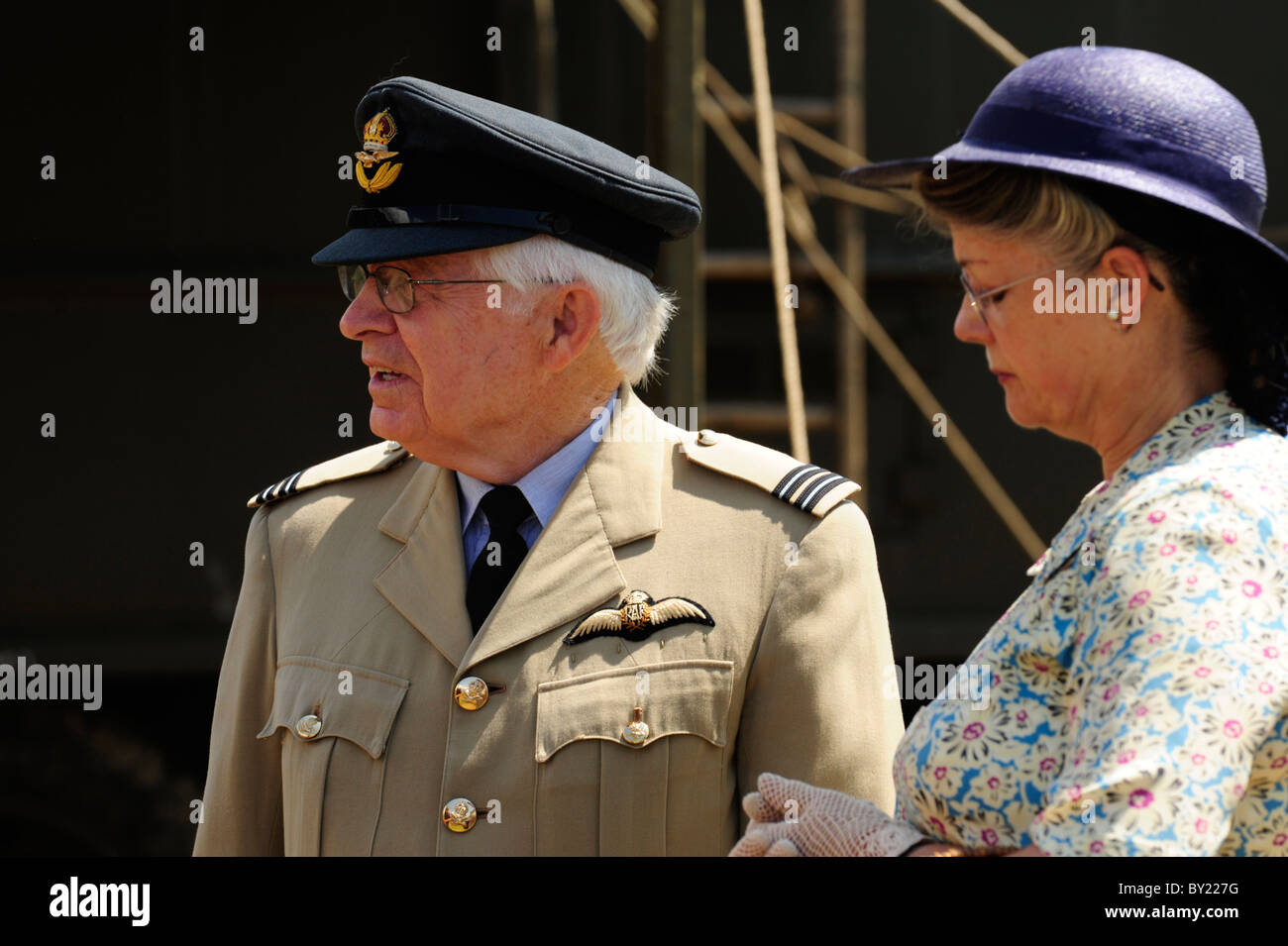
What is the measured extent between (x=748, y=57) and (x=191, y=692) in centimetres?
308

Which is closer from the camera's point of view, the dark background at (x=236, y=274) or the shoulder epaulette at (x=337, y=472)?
the shoulder epaulette at (x=337, y=472)

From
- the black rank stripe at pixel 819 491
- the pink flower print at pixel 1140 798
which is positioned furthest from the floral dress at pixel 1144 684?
the black rank stripe at pixel 819 491

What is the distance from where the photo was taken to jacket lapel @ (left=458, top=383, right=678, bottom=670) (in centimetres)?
183

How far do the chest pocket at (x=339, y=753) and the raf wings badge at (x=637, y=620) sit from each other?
24cm

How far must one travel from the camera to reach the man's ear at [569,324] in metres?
1.89

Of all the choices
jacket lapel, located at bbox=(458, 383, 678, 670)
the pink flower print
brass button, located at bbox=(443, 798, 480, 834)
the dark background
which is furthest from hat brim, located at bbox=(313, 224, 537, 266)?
the dark background

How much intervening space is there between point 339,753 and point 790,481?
67 centimetres

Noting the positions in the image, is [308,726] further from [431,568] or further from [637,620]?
[637,620]

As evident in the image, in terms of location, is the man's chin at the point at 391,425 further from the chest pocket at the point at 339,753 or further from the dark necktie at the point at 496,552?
the chest pocket at the point at 339,753

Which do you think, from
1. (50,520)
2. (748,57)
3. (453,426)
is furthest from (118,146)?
(453,426)

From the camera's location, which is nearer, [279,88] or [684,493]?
[684,493]

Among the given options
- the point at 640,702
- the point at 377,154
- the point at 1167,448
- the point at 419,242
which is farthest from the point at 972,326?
the point at 377,154

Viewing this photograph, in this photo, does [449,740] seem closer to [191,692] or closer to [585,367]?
[585,367]

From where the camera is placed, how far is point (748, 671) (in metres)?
1.84
